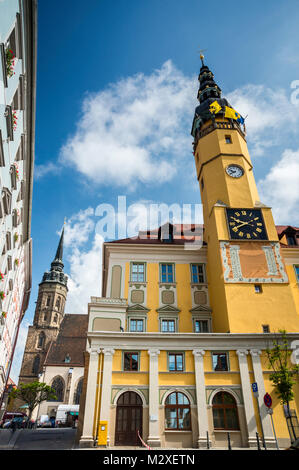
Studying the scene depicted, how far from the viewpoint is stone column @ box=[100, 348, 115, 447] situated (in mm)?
17594

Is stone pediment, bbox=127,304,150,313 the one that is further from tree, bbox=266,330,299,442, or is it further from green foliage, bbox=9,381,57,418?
green foliage, bbox=9,381,57,418

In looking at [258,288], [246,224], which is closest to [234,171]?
[246,224]

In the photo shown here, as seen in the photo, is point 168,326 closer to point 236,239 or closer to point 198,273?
point 198,273

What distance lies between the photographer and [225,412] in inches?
722

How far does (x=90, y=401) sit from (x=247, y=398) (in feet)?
30.7

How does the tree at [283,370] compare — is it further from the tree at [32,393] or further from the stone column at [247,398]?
the tree at [32,393]

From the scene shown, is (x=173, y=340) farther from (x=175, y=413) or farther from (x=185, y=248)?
(x=185, y=248)

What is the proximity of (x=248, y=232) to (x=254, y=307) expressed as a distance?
647 centimetres

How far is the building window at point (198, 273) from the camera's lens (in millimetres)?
26984

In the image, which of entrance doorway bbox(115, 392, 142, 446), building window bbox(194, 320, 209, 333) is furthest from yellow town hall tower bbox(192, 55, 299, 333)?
entrance doorway bbox(115, 392, 142, 446)

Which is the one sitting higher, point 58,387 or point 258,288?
point 58,387

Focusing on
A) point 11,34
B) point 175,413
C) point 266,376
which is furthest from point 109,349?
point 11,34

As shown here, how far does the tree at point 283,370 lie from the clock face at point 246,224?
835 centimetres
